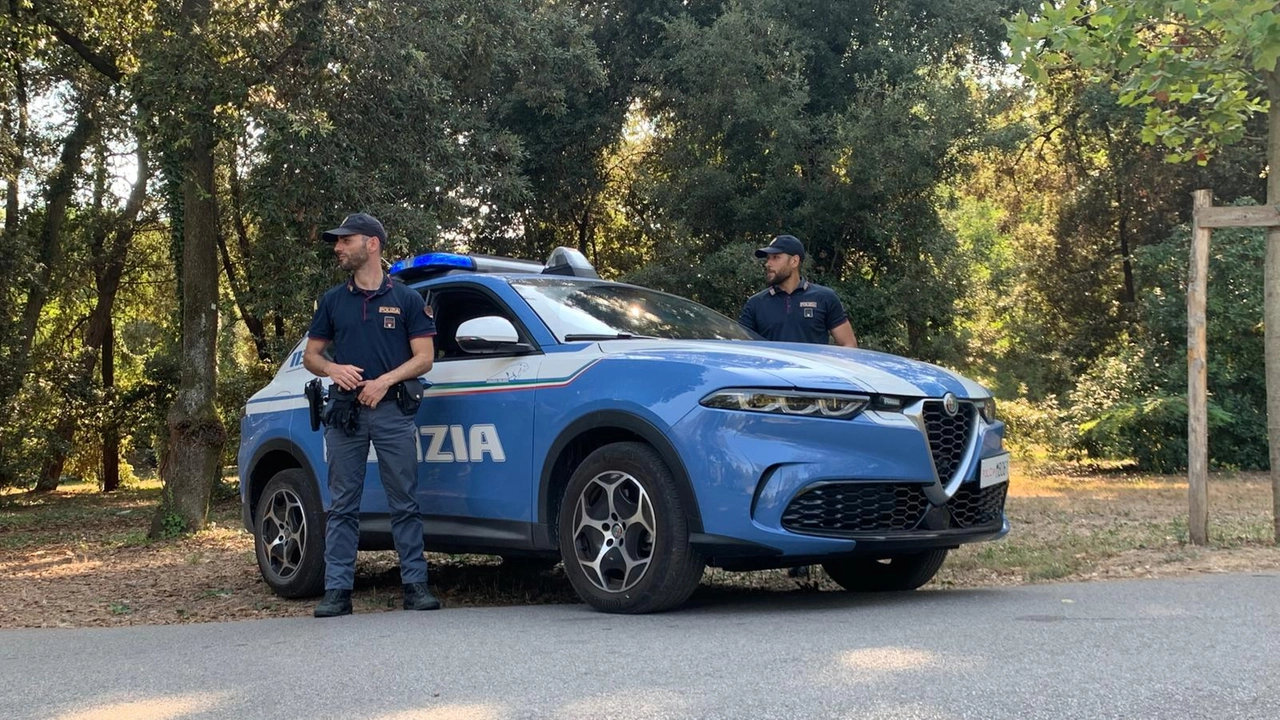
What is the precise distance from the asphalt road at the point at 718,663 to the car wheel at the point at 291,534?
39.8 inches

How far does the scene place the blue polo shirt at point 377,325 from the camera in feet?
21.1

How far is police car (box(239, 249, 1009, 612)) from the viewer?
5273 millimetres

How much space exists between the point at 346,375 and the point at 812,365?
2.38 meters

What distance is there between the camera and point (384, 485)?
6.42 m

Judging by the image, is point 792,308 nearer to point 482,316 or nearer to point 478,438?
point 482,316

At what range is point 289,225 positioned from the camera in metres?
12.7

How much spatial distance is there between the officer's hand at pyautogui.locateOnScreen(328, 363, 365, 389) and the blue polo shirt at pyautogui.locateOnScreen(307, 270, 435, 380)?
9cm

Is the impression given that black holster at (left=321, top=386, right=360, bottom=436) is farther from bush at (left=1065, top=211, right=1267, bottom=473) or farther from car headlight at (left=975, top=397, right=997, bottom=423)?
bush at (left=1065, top=211, right=1267, bottom=473)

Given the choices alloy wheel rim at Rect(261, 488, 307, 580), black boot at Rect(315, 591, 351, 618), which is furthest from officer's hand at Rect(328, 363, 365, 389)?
alloy wheel rim at Rect(261, 488, 307, 580)

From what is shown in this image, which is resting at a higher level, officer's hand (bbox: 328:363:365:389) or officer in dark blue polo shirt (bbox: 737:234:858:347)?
Result: officer in dark blue polo shirt (bbox: 737:234:858:347)

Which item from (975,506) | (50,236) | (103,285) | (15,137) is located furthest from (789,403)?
(103,285)

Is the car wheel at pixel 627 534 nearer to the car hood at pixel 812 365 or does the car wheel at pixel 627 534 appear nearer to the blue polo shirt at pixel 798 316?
the car hood at pixel 812 365


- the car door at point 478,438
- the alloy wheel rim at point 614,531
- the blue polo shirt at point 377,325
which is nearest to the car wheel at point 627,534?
the alloy wheel rim at point 614,531

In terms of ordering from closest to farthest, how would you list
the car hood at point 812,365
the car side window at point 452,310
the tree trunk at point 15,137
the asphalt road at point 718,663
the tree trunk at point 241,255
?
the asphalt road at point 718,663
the car hood at point 812,365
the car side window at point 452,310
the tree trunk at point 15,137
the tree trunk at point 241,255
